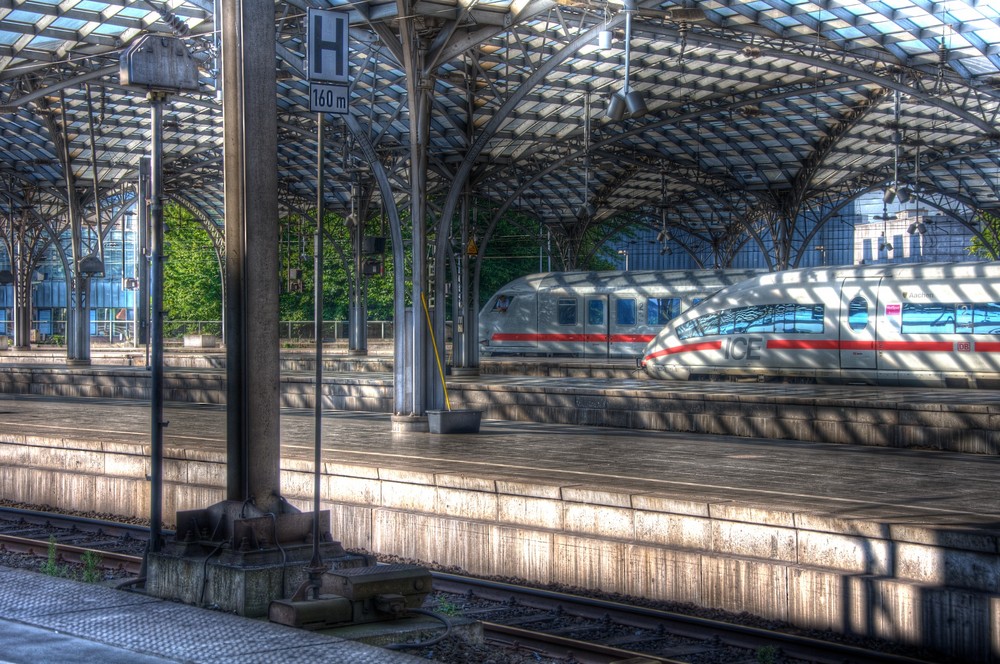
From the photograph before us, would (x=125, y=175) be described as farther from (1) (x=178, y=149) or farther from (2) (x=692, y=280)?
(2) (x=692, y=280)

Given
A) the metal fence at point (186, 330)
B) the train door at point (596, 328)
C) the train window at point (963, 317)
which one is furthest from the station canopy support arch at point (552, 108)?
the metal fence at point (186, 330)

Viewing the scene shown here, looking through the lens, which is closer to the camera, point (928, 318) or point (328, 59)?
point (328, 59)

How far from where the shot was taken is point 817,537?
31.2 ft

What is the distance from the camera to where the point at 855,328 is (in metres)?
26.3

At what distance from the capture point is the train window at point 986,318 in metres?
24.6

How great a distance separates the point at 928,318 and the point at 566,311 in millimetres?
20983

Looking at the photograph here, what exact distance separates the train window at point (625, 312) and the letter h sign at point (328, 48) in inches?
1365

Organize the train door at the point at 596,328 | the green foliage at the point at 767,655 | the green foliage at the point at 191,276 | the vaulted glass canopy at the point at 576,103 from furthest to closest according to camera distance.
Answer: the green foliage at the point at 191,276 < the train door at the point at 596,328 < the vaulted glass canopy at the point at 576,103 < the green foliage at the point at 767,655

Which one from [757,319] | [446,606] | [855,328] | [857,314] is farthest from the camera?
[757,319]

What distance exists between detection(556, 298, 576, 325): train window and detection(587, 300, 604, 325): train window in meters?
0.71

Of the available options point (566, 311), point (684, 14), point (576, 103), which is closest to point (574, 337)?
point (566, 311)

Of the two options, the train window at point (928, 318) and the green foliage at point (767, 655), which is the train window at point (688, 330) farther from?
the green foliage at point (767, 655)

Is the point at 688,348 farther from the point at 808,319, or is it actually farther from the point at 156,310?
the point at 156,310

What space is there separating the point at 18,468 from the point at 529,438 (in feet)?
25.2
